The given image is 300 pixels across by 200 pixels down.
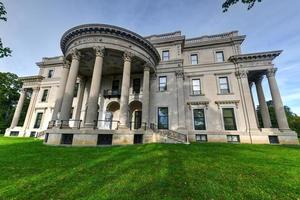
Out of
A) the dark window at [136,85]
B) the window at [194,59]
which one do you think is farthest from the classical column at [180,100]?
the dark window at [136,85]

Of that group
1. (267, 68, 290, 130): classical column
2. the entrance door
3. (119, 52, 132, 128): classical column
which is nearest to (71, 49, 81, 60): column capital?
(119, 52, 132, 128): classical column

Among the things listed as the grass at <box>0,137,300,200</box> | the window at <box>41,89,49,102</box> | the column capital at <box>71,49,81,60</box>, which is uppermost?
the column capital at <box>71,49,81,60</box>

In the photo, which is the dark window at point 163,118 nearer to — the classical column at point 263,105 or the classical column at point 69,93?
the classical column at point 69,93

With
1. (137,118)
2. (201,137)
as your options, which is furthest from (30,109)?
(201,137)

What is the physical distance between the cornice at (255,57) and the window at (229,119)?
682 centimetres

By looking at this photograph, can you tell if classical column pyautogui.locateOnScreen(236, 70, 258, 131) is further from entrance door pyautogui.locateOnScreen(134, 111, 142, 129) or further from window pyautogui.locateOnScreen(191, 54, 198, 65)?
entrance door pyautogui.locateOnScreen(134, 111, 142, 129)

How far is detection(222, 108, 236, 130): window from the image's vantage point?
19.2m

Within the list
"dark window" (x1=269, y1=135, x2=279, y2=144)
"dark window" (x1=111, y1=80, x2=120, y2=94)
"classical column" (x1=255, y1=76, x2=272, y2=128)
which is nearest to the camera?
"dark window" (x1=269, y1=135, x2=279, y2=144)

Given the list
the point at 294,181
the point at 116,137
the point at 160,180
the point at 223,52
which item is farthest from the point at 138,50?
the point at 294,181

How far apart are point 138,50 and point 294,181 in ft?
52.5

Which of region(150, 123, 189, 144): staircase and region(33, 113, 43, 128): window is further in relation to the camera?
region(33, 113, 43, 128): window

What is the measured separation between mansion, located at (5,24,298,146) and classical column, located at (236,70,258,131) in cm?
10

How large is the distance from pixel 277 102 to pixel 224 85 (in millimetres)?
6128

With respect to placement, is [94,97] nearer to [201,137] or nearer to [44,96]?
[201,137]
